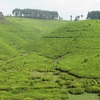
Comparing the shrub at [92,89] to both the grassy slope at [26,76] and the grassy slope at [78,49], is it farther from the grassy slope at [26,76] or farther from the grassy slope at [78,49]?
the grassy slope at [78,49]

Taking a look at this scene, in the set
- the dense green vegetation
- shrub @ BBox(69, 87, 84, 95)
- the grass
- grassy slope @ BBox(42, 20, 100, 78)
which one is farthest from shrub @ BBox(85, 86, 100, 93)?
grassy slope @ BBox(42, 20, 100, 78)

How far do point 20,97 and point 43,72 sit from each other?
39.5 m

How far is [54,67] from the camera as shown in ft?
427

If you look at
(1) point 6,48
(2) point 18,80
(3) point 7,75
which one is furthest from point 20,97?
(1) point 6,48

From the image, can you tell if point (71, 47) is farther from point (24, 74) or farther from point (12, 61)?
point (24, 74)

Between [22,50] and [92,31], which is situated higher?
[92,31]

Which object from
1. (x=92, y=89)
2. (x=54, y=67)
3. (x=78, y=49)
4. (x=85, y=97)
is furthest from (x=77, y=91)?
(x=78, y=49)

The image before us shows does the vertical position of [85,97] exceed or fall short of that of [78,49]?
it falls short

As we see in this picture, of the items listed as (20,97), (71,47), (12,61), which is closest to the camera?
(20,97)

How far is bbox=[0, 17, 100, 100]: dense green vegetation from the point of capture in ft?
296

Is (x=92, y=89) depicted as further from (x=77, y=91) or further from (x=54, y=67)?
(x=54, y=67)

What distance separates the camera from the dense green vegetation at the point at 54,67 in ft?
296

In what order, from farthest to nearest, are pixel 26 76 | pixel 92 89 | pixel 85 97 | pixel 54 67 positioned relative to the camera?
pixel 54 67 < pixel 26 76 < pixel 92 89 < pixel 85 97

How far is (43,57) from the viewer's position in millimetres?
155375
